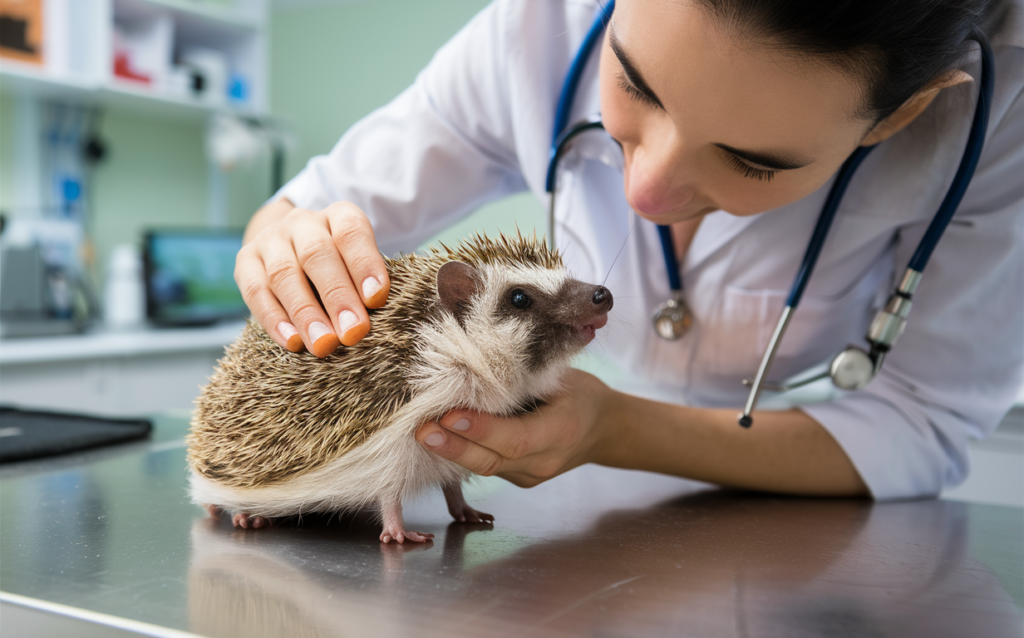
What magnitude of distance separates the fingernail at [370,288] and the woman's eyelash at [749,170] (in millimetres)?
481

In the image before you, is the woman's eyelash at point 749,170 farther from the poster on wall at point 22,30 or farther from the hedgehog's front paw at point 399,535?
the poster on wall at point 22,30

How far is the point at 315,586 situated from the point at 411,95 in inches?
44.2

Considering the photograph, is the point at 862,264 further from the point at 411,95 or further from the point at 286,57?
the point at 286,57

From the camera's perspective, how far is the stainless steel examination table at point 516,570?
2.31 ft

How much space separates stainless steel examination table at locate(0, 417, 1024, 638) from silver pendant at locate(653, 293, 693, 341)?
313 millimetres

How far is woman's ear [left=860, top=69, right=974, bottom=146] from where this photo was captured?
1.01m

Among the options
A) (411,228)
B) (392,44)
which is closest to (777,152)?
(411,228)

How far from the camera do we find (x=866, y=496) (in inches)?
53.0

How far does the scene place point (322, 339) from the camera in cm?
91

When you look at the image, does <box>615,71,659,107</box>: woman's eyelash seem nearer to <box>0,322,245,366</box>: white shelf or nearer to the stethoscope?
the stethoscope

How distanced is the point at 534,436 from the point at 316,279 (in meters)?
0.36

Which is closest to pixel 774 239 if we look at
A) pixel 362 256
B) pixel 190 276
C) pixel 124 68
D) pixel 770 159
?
pixel 770 159

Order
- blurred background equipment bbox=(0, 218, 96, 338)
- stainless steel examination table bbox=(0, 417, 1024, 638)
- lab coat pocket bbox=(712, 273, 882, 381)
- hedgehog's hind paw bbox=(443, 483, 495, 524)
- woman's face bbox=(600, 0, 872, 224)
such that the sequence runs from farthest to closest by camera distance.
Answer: blurred background equipment bbox=(0, 218, 96, 338), lab coat pocket bbox=(712, 273, 882, 381), hedgehog's hind paw bbox=(443, 483, 495, 524), woman's face bbox=(600, 0, 872, 224), stainless steel examination table bbox=(0, 417, 1024, 638)

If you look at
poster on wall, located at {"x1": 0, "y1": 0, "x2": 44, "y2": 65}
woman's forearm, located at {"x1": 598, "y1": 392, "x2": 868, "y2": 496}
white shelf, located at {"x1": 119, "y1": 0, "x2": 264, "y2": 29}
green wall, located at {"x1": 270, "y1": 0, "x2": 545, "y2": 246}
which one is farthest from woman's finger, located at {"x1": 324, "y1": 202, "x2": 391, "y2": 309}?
white shelf, located at {"x1": 119, "y1": 0, "x2": 264, "y2": 29}
